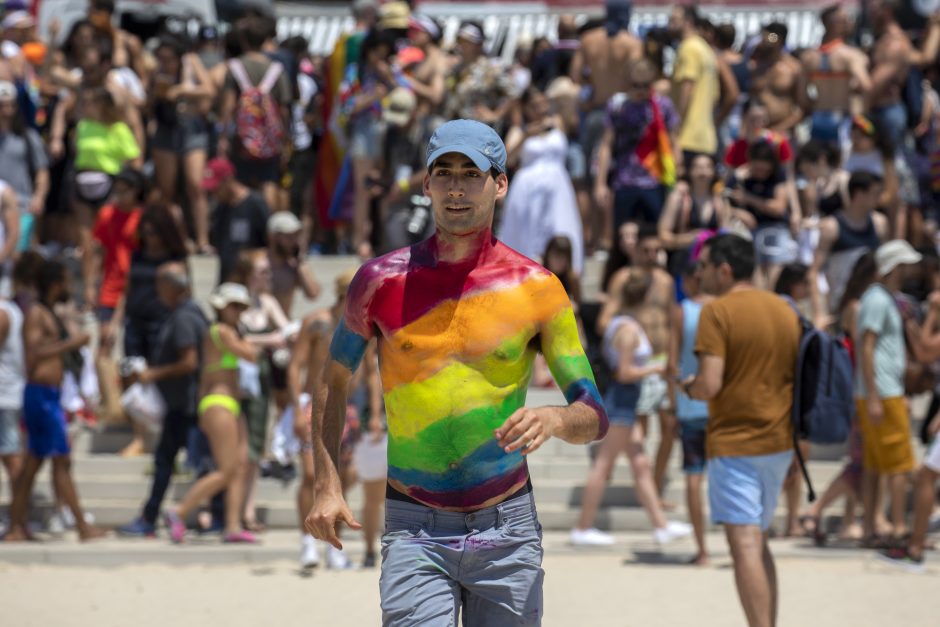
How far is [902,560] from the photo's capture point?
9484 mm

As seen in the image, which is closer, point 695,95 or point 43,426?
point 43,426

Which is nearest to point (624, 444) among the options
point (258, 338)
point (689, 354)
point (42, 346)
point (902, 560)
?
point (689, 354)

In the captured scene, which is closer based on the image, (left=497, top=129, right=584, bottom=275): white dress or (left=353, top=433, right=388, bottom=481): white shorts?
(left=353, top=433, right=388, bottom=481): white shorts

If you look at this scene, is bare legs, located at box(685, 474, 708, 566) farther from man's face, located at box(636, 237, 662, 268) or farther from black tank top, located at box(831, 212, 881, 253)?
black tank top, located at box(831, 212, 881, 253)

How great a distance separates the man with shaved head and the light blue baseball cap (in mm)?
6295

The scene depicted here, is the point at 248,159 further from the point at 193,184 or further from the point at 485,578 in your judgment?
the point at 485,578

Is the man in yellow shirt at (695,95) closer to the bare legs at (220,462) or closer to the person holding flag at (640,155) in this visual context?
the person holding flag at (640,155)

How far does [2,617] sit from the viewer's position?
8.62 m

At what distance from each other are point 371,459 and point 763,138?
504cm

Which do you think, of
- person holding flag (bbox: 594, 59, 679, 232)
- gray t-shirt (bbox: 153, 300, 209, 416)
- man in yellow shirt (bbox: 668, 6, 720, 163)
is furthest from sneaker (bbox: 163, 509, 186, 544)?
man in yellow shirt (bbox: 668, 6, 720, 163)

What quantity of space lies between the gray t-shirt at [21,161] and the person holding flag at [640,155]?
4.87m

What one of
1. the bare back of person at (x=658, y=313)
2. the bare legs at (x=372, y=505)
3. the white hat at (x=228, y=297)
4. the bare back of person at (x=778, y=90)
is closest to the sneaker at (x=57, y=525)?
the white hat at (x=228, y=297)

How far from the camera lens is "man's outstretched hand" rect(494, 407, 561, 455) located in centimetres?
401

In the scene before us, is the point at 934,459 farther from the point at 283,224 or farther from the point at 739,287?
the point at 283,224
